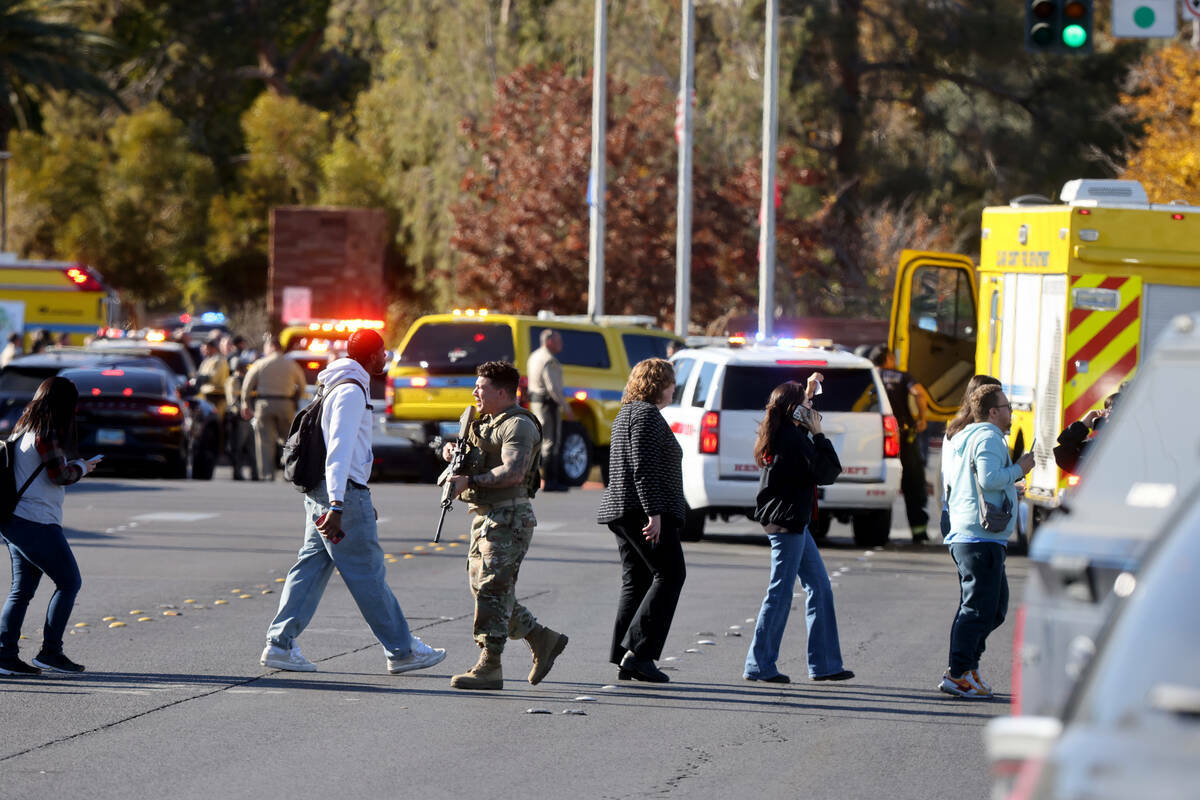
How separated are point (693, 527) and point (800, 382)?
164 cm

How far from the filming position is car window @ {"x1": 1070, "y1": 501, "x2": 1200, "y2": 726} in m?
3.30

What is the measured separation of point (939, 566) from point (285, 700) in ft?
26.9

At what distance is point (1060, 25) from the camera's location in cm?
1816

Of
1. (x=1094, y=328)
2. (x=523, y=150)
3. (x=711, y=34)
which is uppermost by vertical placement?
(x=711, y=34)

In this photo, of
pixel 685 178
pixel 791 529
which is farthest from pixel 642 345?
pixel 791 529

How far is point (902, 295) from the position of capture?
19500 millimetres

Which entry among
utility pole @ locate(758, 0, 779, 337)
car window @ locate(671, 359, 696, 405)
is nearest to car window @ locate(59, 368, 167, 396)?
car window @ locate(671, 359, 696, 405)

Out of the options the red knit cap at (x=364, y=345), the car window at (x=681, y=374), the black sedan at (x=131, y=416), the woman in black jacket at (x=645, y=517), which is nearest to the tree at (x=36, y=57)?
the black sedan at (x=131, y=416)

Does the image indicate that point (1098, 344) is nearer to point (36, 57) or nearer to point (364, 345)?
point (364, 345)

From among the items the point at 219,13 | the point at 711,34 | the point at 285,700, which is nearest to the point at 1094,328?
the point at 285,700

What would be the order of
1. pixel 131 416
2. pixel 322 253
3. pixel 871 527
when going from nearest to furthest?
1. pixel 871 527
2. pixel 131 416
3. pixel 322 253

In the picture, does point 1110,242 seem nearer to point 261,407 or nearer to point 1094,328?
point 1094,328

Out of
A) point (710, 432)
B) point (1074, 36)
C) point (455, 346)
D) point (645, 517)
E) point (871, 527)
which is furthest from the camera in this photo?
point (455, 346)

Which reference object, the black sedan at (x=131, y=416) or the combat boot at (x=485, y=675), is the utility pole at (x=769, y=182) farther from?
the combat boot at (x=485, y=675)
